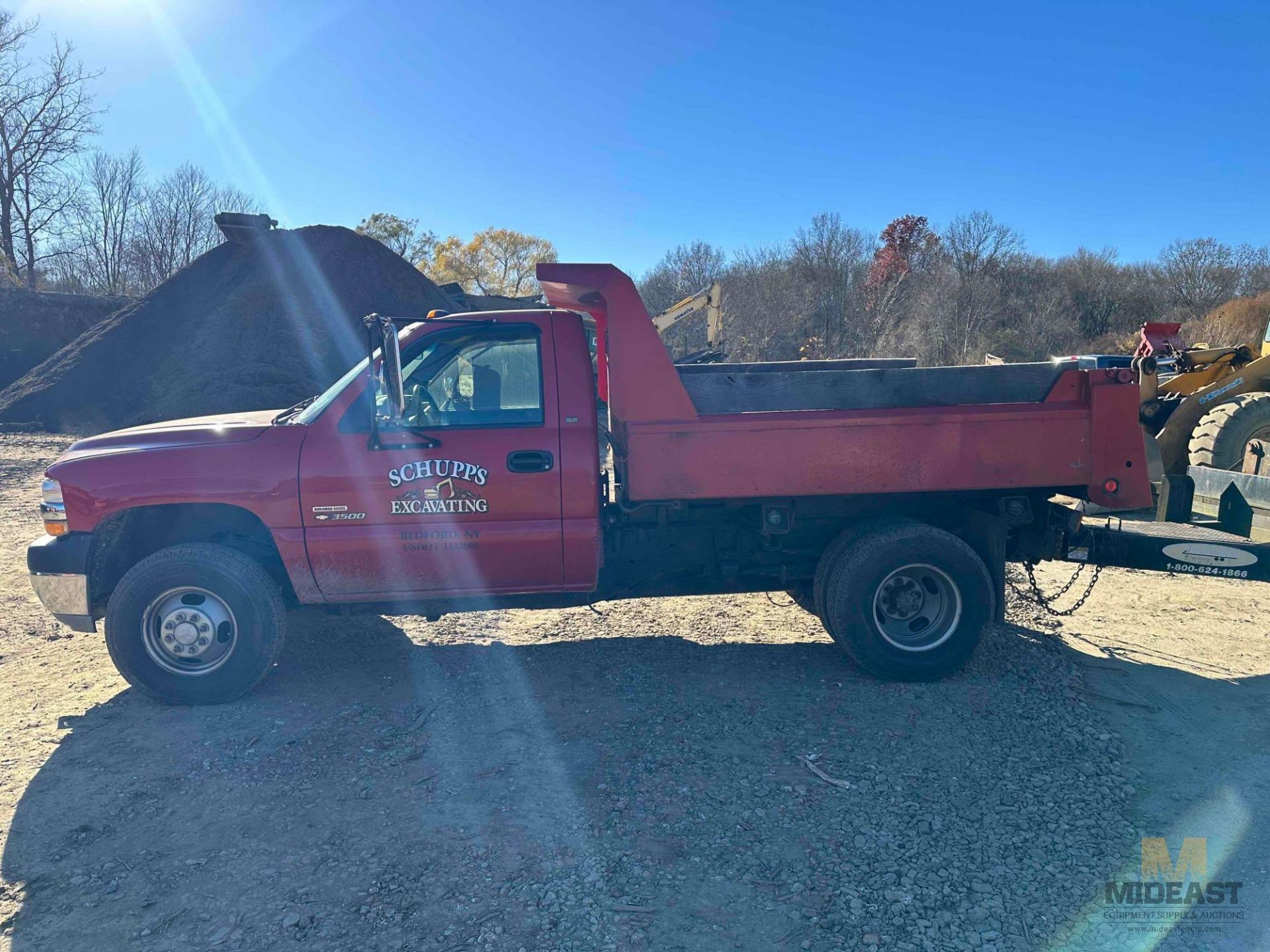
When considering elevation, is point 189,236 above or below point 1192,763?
above

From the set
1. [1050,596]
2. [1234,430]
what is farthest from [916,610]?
[1234,430]

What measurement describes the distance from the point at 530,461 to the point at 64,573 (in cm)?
269

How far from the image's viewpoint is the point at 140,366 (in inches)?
725

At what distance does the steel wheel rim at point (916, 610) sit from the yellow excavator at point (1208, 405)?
348 cm

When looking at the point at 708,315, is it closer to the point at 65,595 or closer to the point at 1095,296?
the point at 65,595

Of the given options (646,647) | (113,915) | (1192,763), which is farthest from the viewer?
(646,647)

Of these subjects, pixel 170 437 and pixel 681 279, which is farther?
pixel 681 279

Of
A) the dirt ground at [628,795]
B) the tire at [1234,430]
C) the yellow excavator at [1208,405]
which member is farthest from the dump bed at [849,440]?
the tire at [1234,430]

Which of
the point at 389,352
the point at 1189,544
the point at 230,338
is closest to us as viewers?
the point at 389,352

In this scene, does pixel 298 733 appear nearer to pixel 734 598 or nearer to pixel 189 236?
pixel 734 598

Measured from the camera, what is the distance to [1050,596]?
6527mm

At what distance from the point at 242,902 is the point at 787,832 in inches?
84.8

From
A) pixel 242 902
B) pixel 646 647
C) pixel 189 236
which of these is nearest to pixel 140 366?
pixel 646 647

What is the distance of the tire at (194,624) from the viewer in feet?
14.6
